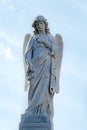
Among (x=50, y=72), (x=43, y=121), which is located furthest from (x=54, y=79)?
(x=43, y=121)

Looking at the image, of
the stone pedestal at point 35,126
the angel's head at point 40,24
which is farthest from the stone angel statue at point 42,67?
the stone pedestal at point 35,126

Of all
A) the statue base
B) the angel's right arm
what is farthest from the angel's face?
the statue base

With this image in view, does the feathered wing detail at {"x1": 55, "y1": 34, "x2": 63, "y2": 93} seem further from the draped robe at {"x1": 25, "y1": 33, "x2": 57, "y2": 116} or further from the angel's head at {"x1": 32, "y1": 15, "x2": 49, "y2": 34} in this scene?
A: the angel's head at {"x1": 32, "y1": 15, "x2": 49, "y2": 34}

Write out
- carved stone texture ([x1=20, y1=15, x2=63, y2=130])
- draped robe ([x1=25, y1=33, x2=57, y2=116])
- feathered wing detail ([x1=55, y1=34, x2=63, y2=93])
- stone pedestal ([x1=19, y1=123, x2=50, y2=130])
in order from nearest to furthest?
stone pedestal ([x1=19, y1=123, x2=50, y2=130]) < carved stone texture ([x1=20, y1=15, x2=63, y2=130]) < draped robe ([x1=25, y1=33, x2=57, y2=116]) < feathered wing detail ([x1=55, y1=34, x2=63, y2=93])

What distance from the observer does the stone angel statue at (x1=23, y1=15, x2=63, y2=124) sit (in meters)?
14.9

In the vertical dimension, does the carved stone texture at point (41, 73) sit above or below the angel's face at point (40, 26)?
below

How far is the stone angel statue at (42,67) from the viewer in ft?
48.8

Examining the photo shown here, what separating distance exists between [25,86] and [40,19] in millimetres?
2067

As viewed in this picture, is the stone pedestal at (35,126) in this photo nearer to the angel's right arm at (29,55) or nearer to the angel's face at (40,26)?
the angel's right arm at (29,55)

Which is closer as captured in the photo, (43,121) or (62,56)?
(43,121)

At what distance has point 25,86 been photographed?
15422 millimetres

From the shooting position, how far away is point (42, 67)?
50.0ft

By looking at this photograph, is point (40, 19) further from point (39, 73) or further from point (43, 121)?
point (43, 121)

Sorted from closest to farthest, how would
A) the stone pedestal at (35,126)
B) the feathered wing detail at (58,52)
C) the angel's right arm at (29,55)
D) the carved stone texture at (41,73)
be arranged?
the stone pedestal at (35,126) → the carved stone texture at (41,73) → the angel's right arm at (29,55) → the feathered wing detail at (58,52)
